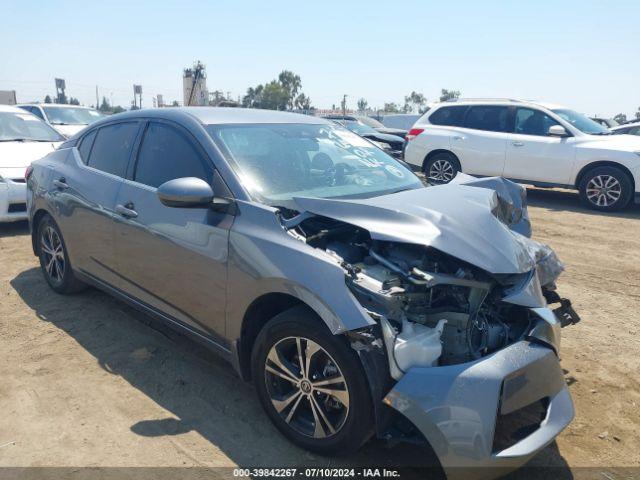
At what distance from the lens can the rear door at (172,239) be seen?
3133mm

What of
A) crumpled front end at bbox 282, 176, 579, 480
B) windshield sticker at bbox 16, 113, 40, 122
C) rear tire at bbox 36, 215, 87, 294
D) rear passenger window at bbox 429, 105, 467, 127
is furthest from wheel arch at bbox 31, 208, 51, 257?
rear passenger window at bbox 429, 105, 467, 127

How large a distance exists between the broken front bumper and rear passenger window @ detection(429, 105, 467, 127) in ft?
29.8

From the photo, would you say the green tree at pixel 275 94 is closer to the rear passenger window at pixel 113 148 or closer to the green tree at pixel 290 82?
the green tree at pixel 290 82

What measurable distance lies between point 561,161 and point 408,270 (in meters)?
8.08

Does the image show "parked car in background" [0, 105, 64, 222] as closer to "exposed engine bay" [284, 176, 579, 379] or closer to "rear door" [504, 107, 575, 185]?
"exposed engine bay" [284, 176, 579, 379]

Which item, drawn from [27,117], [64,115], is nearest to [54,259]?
[27,117]

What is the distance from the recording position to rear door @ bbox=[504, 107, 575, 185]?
9586mm

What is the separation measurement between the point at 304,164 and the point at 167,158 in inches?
37.2

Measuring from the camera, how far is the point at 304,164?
3611 millimetres

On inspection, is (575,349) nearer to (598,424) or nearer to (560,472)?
(598,424)

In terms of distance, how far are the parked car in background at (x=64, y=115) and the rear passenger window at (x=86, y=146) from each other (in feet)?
29.0

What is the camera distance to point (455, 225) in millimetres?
2789

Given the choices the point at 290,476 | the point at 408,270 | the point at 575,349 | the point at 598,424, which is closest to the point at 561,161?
the point at 575,349

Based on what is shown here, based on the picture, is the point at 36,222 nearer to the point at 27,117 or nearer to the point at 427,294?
the point at 427,294
